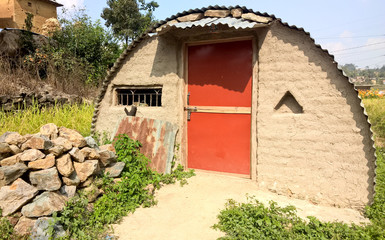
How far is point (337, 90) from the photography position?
3592 mm

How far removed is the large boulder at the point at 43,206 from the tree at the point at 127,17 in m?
19.1

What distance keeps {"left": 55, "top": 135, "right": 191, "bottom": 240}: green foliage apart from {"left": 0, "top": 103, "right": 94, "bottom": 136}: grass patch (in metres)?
2.15

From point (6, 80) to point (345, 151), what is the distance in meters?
9.40

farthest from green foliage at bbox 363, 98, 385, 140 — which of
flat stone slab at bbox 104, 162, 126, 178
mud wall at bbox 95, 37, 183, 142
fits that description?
flat stone slab at bbox 104, 162, 126, 178

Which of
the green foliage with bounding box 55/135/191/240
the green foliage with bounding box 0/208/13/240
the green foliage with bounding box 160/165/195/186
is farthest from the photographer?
the green foliage with bounding box 160/165/195/186

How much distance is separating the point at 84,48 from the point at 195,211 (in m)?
11.1

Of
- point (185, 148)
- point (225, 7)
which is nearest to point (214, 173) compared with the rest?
point (185, 148)

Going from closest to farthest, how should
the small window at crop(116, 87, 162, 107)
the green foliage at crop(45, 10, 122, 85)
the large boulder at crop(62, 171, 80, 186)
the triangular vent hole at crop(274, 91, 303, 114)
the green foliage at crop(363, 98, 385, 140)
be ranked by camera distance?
the large boulder at crop(62, 171, 80, 186)
the triangular vent hole at crop(274, 91, 303, 114)
the small window at crop(116, 87, 162, 107)
the green foliage at crop(363, 98, 385, 140)
the green foliage at crop(45, 10, 122, 85)

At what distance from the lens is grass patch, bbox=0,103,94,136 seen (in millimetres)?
5258

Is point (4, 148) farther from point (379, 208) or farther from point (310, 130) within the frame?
point (379, 208)

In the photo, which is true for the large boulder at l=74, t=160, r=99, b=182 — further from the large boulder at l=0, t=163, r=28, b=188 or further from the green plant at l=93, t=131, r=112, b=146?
the green plant at l=93, t=131, r=112, b=146

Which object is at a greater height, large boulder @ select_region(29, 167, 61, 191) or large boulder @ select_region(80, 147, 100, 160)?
large boulder @ select_region(80, 147, 100, 160)

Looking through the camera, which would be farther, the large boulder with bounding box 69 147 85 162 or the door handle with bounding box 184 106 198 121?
the door handle with bounding box 184 106 198 121

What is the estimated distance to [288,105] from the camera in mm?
3990
